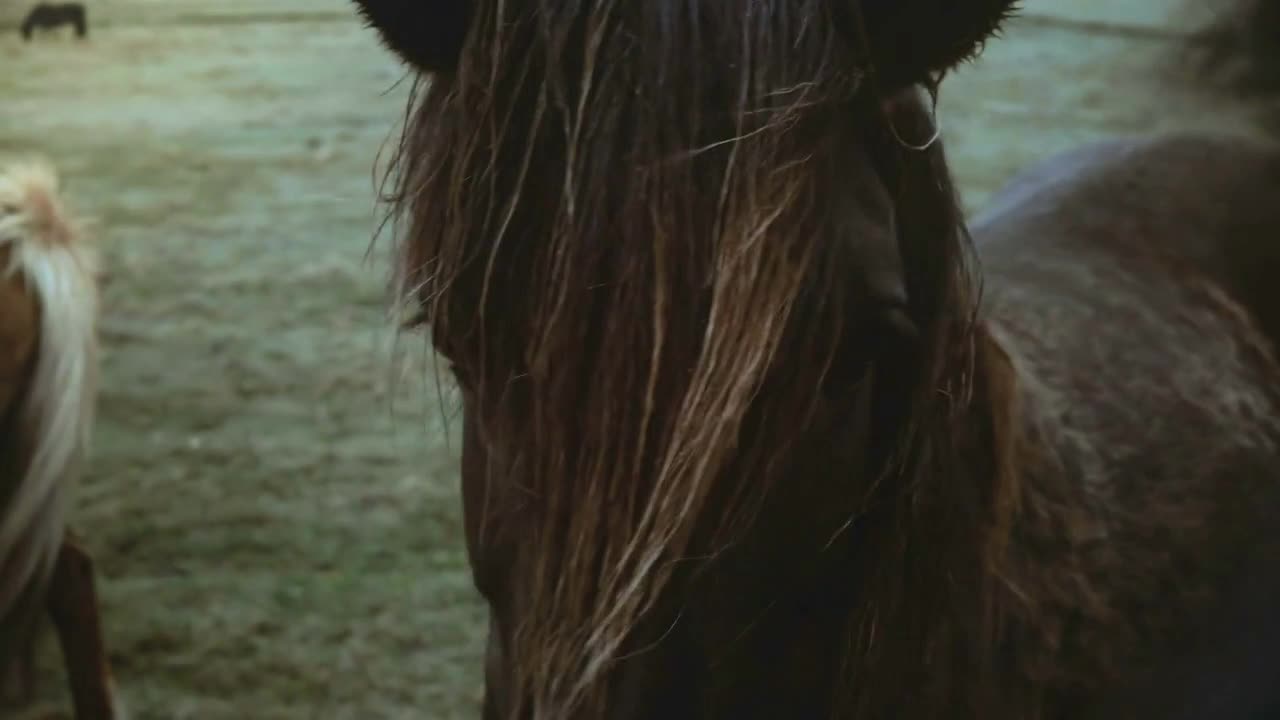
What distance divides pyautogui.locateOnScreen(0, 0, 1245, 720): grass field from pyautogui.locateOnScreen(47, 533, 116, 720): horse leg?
0.06 meters

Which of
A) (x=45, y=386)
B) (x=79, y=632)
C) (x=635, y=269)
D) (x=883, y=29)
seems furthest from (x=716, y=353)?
(x=79, y=632)

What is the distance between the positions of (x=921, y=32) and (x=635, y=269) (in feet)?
0.64

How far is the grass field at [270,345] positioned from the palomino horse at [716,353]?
19 cm

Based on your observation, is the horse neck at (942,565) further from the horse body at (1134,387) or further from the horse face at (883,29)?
the horse face at (883,29)

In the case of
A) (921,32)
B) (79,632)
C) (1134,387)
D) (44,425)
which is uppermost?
(921,32)

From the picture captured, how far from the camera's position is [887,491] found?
27.5 inches

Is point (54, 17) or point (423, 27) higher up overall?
point (423, 27)

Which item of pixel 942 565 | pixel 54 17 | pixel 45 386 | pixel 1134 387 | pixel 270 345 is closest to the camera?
pixel 942 565

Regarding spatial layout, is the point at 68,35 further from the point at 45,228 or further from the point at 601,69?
the point at 601,69

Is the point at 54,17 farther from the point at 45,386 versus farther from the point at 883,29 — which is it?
the point at 883,29

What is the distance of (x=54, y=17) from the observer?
3.62 meters

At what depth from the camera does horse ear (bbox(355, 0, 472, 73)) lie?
1.93ft

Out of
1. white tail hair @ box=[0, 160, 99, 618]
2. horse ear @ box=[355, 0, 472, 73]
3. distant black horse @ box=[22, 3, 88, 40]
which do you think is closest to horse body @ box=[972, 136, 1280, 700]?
horse ear @ box=[355, 0, 472, 73]

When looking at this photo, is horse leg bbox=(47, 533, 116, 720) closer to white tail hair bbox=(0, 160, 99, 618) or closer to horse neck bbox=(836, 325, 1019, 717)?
white tail hair bbox=(0, 160, 99, 618)
